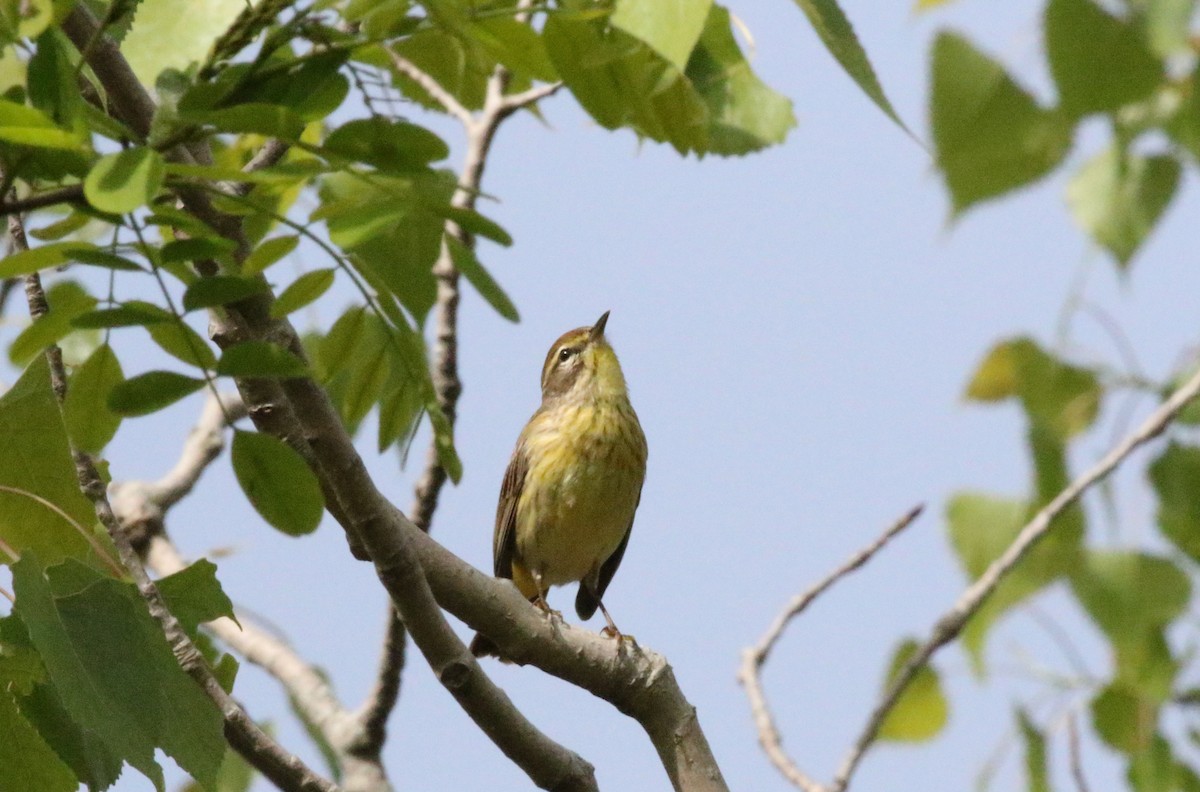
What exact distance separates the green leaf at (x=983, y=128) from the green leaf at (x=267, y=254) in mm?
1734

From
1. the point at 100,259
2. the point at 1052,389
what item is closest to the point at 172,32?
the point at 100,259

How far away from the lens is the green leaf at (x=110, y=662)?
2039 millimetres

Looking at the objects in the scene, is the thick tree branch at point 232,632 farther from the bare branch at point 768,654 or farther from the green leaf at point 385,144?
the green leaf at point 385,144

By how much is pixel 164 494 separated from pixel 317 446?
14.1 ft

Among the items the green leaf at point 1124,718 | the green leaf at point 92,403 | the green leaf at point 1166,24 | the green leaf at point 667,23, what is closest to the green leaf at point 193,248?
the green leaf at point 92,403

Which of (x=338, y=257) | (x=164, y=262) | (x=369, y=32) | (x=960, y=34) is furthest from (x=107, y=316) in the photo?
(x=960, y=34)

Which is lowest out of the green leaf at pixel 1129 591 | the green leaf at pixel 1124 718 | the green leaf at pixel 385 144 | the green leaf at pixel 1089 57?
the green leaf at pixel 385 144

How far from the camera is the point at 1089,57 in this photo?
11.4 feet

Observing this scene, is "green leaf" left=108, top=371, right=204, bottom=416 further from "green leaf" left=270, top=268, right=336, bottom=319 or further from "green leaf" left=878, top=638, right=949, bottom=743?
"green leaf" left=878, top=638, right=949, bottom=743

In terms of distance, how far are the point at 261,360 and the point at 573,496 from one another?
4.81m

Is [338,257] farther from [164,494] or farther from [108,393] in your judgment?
[164,494]

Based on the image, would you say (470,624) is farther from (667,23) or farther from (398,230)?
(667,23)

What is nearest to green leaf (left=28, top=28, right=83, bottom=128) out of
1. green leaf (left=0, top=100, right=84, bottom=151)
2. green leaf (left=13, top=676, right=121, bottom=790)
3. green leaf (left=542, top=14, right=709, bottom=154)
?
green leaf (left=0, top=100, right=84, bottom=151)

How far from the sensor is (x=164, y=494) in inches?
258
